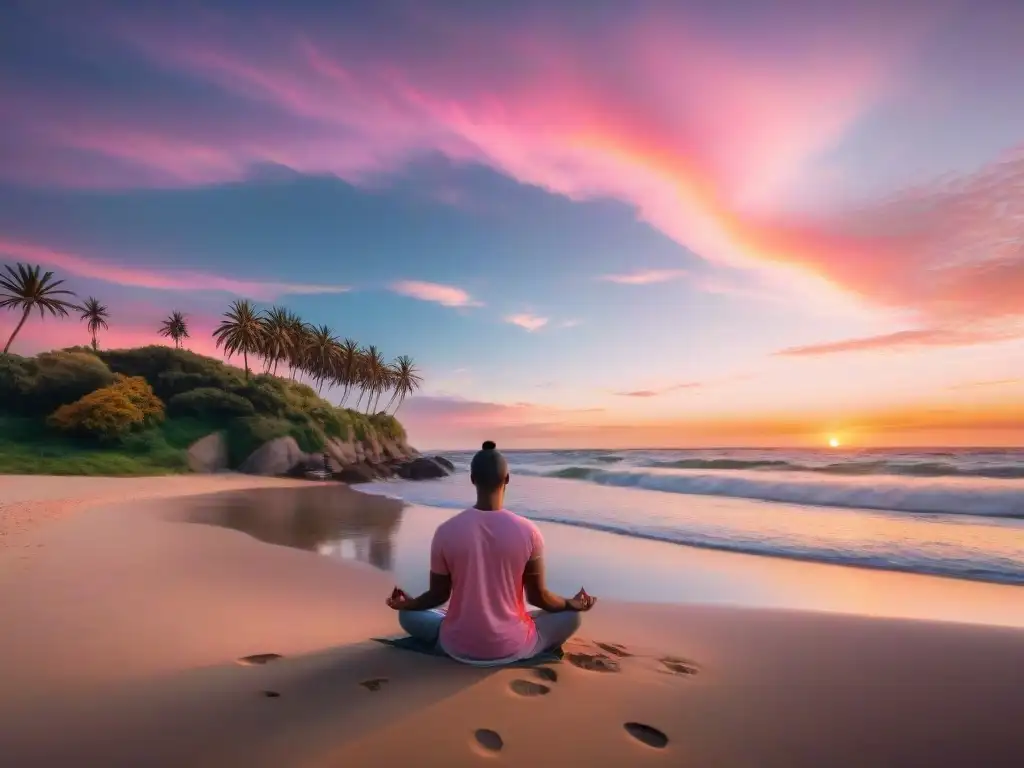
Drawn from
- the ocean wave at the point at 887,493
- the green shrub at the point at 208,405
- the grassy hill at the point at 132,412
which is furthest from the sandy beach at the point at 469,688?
the green shrub at the point at 208,405

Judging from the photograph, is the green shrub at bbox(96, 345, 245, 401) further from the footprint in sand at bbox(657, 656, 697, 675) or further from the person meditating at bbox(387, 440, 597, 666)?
the footprint in sand at bbox(657, 656, 697, 675)

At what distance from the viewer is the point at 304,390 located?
5494 centimetres

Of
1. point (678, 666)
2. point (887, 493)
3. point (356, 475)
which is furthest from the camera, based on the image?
point (356, 475)

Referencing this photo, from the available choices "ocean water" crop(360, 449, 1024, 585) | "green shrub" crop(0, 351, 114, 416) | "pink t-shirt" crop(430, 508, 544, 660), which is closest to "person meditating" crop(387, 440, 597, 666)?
"pink t-shirt" crop(430, 508, 544, 660)

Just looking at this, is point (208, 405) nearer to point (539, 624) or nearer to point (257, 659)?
point (257, 659)

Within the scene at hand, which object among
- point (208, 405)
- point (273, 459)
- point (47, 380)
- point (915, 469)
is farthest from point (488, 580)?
point (47, 380)

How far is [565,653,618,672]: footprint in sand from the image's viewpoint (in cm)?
411

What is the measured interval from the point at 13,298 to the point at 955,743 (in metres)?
62.6

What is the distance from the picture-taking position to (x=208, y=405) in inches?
1593

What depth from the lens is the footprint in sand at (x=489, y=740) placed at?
2.95 metres

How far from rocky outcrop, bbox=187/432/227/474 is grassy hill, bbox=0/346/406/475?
454mm

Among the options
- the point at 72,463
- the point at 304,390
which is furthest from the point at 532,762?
the point at 304,390

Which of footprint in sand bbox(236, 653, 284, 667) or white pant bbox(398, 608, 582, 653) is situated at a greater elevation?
white pant bbox(398, 608, 582, 653)

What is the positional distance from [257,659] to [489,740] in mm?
2342
